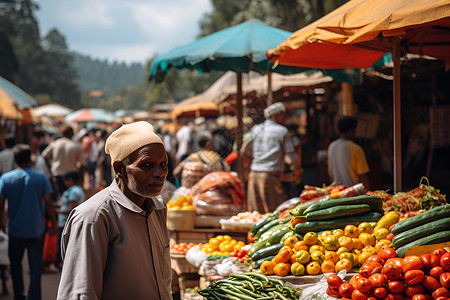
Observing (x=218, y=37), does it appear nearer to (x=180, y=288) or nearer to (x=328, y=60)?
(x=328, y=60)

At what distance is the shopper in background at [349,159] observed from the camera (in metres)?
6.84

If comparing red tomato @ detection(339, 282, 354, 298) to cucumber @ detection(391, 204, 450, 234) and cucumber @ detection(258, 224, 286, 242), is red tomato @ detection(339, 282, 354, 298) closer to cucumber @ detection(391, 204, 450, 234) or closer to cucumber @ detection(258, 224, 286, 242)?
cucumber @ detection(391, 204, 450, 234)

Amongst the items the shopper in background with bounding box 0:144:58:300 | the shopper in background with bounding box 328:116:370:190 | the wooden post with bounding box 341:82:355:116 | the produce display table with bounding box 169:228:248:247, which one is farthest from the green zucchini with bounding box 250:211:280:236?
the wooden post with bounding box 341:82:355:116

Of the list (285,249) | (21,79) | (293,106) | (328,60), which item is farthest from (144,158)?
(21,79)

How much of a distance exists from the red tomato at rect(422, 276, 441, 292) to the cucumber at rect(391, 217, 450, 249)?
0.58 m

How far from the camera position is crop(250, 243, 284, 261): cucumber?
15.4ft

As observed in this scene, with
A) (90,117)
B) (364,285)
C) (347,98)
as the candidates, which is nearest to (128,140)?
(364,285)

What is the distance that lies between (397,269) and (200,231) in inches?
132

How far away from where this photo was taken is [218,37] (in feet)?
27.0

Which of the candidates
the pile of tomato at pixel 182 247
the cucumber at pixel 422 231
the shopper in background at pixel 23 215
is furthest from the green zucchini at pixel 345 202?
the shopper in background at pixel 23 215

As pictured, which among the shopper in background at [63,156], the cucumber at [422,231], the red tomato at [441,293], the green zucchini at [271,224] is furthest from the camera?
the shopper in background at [63,156]

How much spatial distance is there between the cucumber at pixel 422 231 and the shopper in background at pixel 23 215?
4.37 metres

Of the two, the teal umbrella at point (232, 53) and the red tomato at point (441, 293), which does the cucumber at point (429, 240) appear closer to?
the red tomato at point (441, 293)

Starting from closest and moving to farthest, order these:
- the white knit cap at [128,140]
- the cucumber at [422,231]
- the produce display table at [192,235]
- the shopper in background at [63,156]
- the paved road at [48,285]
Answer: the white knit cap at [128,140]
the cucumber at [422,231]
the produce display table at [192,235]
the paved road at [48,285]
the shopper in background at [63,156]
